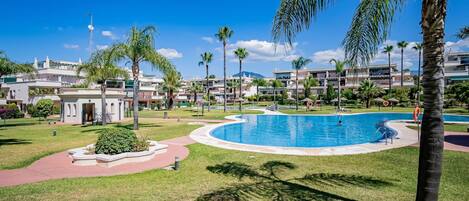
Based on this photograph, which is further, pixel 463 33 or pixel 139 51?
pixel 139 51

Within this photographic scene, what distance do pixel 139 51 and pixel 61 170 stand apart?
13589mm

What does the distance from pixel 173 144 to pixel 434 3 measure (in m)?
14.7

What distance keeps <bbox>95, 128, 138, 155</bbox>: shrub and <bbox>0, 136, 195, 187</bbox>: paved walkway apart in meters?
0.91

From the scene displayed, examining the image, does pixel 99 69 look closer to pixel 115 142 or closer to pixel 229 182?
pixel 115 142

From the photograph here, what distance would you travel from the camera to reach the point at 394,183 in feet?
29.2

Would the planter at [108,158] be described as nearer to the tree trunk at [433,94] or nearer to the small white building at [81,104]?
the tree trunk at [433,94]

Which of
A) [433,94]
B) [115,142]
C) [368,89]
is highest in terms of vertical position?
[368,89]

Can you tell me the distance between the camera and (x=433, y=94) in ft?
15.0

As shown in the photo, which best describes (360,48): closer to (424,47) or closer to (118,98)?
(424,47)

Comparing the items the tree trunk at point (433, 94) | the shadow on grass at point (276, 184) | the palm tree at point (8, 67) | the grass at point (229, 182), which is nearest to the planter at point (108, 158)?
the grass at point (229, 182)

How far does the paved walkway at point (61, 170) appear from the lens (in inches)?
382

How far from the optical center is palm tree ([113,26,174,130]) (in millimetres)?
22469

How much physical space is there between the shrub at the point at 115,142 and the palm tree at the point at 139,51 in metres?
11.0

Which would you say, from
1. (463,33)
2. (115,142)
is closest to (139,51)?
(115,142)
